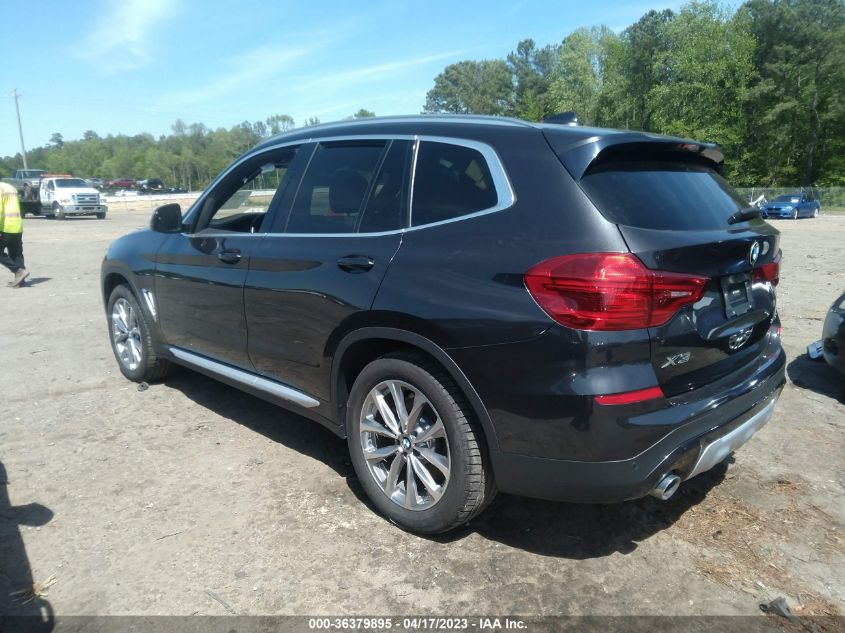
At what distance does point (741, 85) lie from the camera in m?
54.6

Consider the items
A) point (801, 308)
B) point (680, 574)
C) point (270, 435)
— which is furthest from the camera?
point (801, 308)

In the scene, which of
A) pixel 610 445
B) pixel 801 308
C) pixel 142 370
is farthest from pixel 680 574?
pixel 801 308

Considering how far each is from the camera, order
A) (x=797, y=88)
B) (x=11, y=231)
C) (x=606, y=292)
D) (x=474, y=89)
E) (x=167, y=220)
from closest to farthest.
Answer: (x=606, y=292)
(x=167, y=220)
(x=11, y=231)
(x=797, y=88)
(x=474, y=89)

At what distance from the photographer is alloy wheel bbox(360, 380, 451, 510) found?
288 centimetres

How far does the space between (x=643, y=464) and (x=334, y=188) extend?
6.87 ft

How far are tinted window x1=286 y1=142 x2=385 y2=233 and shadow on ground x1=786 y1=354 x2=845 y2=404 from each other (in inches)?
154

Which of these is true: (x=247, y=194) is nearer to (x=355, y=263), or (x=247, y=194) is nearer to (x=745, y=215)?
(x=355, y=263)

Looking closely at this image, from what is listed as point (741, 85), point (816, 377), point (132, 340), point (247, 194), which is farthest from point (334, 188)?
point (741, 85)

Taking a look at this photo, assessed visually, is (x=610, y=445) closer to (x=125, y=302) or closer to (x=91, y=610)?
(x=91, y=610)

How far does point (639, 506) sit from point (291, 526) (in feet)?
5.88

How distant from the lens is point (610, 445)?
237 cm

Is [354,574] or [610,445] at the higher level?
[610,445]

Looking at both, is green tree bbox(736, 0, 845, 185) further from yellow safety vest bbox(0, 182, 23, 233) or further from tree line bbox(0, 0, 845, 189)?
yellow safety vest bbox(0, 182, 23, 233)

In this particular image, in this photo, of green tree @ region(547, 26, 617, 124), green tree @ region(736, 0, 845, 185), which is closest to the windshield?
green tree @ region(547, 26, 617, 124)
